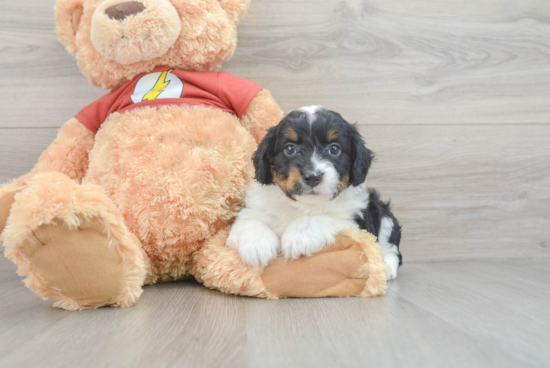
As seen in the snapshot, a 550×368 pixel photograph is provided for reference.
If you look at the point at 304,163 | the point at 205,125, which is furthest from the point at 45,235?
the point at 304,163

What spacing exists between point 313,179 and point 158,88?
0.79m

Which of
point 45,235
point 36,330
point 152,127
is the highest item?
point 152,127

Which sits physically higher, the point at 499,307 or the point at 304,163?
the point at 304,163

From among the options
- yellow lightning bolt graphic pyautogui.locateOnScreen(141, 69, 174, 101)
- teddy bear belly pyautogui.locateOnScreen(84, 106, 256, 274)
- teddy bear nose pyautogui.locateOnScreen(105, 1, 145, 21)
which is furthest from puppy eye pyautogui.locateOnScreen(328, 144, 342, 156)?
teddy bear nose pyautogui.locateOnScreen(105, 1, 145, 21)

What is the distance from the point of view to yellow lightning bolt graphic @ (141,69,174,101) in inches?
67.4

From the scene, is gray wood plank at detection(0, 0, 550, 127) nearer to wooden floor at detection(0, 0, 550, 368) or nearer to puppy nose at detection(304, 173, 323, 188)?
wooden floor at detection(0, 0, 550, 368)

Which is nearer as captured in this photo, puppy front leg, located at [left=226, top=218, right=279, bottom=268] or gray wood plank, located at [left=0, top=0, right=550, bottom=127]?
puppy front leg, located at [left=226, top=218, right=279, bottom=268]

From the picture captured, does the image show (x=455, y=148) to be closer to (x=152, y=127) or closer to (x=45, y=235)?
(x=152, y=127)

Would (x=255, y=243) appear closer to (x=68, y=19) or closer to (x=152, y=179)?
(x=152, y=179)

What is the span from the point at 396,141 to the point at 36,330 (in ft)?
6.00

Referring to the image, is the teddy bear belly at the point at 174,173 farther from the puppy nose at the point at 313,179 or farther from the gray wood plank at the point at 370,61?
the gray wood plank at the point at 370,61

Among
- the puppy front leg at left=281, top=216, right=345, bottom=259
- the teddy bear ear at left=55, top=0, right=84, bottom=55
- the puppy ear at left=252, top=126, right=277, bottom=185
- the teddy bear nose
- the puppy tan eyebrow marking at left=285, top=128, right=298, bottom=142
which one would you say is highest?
the teddy bear nose

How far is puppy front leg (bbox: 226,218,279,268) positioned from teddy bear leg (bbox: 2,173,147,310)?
1.19ft

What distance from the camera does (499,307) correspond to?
1378 millimetres
